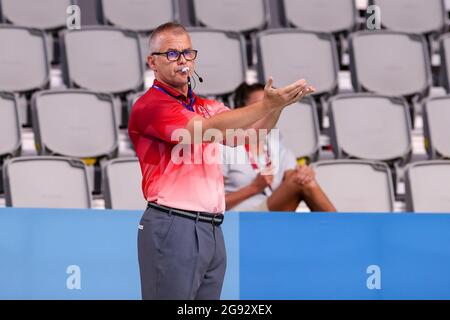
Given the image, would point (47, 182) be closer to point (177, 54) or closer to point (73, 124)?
point (73, 124)

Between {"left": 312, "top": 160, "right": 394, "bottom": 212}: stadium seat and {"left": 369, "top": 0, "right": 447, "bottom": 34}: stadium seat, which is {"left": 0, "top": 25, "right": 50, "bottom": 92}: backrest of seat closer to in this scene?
{"left": 312, "top": 160, "right": 394, "bottom": 212}: stadium seat

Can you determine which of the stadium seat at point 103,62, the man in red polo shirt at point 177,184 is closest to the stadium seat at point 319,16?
the stadium seat at point 103,62

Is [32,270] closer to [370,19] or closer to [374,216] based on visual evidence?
[374,216]

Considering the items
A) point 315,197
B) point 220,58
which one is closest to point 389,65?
point 220,58

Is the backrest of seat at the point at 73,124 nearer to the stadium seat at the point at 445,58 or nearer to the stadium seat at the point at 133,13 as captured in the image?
the stadium seat at the point at 133,13

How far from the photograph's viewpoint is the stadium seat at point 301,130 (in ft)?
20.3

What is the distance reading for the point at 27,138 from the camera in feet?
20.4

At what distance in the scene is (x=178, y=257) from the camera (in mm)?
3348

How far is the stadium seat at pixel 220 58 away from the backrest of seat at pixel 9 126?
3.92ft

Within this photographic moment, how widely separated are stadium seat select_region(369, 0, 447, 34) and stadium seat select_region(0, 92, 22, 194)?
2750 millimetres

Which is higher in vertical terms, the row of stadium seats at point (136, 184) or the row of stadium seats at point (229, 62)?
the row of stadium seats at point (229, 62)

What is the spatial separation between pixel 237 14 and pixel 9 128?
1.94 metres

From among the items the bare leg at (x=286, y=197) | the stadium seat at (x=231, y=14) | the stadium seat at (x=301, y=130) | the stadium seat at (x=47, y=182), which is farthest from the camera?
the stadium seat at (x=231, y=14)

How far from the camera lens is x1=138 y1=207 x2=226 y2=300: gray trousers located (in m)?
3.35
